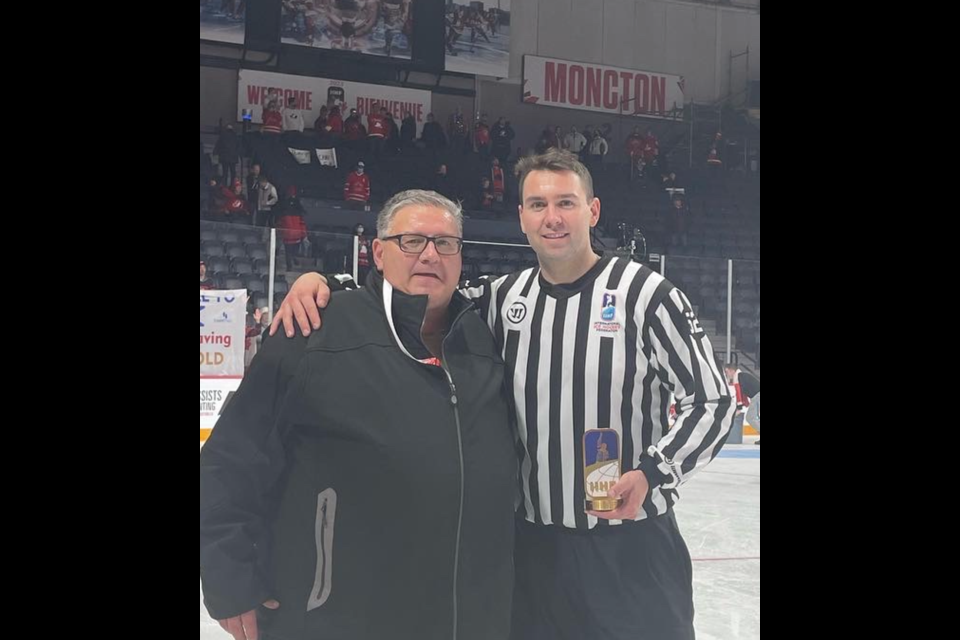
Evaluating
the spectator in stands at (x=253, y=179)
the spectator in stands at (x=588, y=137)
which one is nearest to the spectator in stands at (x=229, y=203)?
the spectator in stands at (x=253, y=179)

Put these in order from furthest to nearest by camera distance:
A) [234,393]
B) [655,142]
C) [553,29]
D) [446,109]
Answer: [446,109] < [655,142] < [553,29] < [234,393]

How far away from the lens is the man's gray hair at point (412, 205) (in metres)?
1.65

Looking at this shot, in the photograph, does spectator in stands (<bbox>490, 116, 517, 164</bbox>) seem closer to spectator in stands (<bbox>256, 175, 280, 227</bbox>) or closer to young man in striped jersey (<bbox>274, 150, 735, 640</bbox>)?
spectator in stands (<bbox>256, 175, 280, 227</bbox>)

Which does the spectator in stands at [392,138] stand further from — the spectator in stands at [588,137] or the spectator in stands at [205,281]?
the spectator in stands at [205,281]

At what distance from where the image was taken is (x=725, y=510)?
278 centimetres

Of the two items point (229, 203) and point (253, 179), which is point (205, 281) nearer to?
point (229, 203)

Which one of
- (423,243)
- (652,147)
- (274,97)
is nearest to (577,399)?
(423,243)

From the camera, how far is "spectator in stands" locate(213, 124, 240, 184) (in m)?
4.07

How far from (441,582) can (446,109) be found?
7220 millimetres

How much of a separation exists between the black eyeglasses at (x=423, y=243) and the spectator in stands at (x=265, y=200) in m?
2.18
